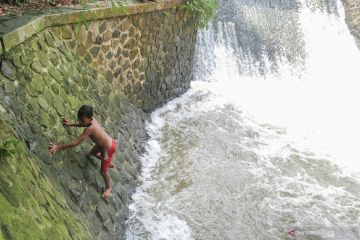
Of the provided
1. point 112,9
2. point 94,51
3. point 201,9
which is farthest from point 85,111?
point 201,9

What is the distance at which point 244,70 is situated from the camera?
37.0 feet

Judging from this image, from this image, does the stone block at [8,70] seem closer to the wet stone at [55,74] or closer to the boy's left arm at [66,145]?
the wet stone at [55,74]

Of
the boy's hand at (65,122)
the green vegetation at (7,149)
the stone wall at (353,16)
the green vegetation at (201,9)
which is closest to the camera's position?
the green vegetation at (7,149)

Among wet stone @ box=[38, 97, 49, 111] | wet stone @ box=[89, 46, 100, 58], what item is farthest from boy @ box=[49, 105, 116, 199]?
wet stone @ box=[89, 46, 100, 58]

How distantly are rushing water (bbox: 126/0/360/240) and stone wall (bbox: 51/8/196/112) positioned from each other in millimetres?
523

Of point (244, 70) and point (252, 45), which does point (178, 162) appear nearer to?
point (244, 70)

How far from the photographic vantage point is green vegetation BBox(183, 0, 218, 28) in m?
8.64

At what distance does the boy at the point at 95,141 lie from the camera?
434cm

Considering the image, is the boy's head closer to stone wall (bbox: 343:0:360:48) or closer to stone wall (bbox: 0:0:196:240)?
stone wall (bbox: 0:0:196:240)

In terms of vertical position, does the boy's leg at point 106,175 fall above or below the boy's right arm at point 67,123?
below

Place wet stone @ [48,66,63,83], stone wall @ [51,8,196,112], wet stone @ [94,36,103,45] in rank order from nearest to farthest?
wet stone @ [48,66,63,83], stone wall @ [51,8,196,112], wet stone @ [94,36,103,45]

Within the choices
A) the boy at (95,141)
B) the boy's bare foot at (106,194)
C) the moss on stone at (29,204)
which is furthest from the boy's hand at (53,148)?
the boy's bare foot at (106,194)

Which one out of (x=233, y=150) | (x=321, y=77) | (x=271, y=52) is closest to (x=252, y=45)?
(x=271, y=52)

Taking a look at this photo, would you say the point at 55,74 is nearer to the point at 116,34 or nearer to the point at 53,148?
→ the point at 53,148
